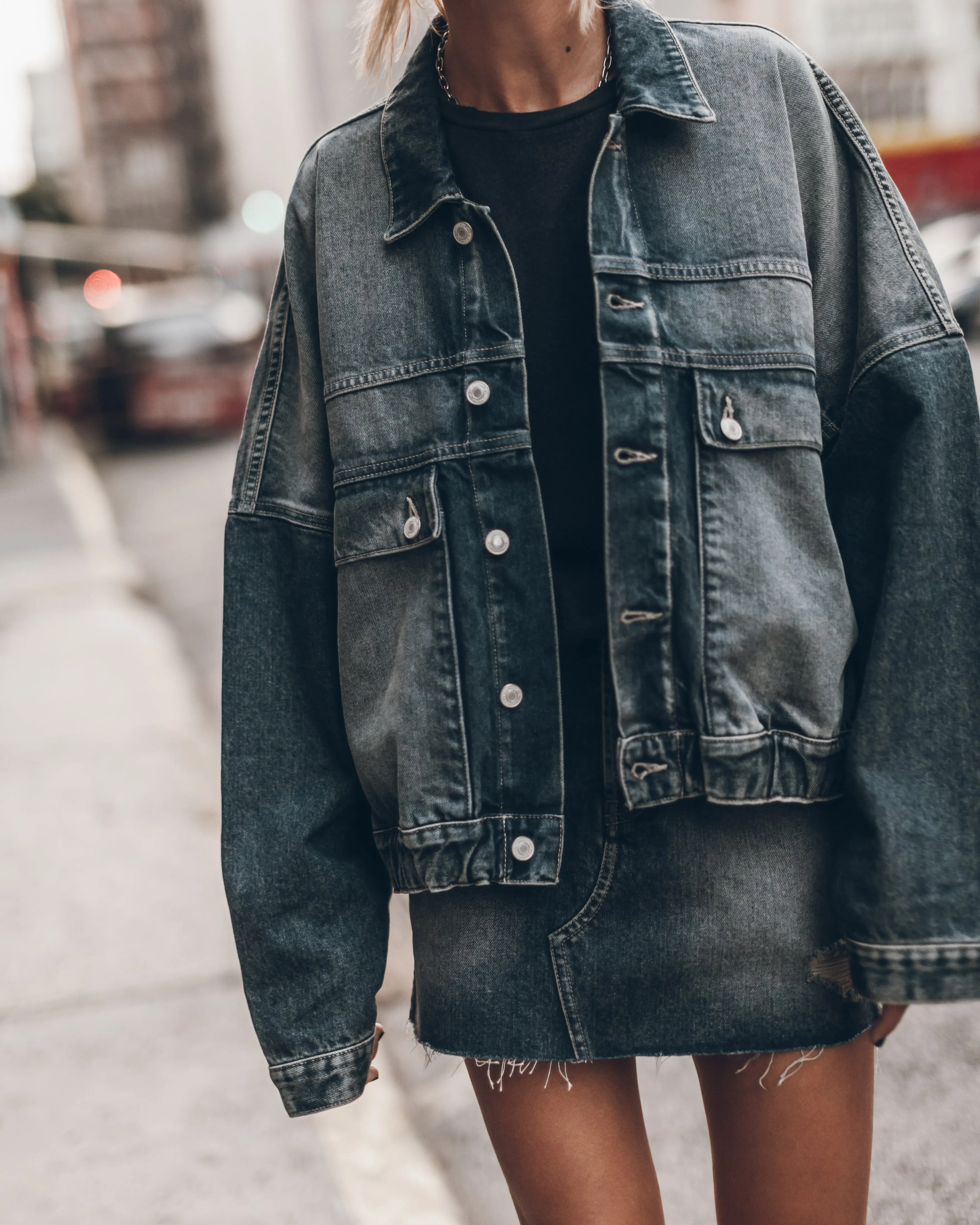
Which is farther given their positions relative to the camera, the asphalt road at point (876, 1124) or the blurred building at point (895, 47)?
the blurred building at point (895, 47)

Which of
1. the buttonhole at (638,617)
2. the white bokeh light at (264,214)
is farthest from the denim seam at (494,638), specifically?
the white bokeh light at (264,214)

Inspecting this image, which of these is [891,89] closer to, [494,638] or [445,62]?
[445,62]

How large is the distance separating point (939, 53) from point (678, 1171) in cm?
5127

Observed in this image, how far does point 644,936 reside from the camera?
1307 mm

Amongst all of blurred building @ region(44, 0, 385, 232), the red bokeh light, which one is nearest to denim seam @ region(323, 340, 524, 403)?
the red bokeh light

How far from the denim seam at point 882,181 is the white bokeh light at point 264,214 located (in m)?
59.6

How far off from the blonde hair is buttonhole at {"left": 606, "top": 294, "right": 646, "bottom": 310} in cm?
36

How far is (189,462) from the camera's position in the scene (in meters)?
13.4

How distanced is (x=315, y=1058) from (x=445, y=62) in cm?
110

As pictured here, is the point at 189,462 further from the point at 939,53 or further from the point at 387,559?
the point at 939,53

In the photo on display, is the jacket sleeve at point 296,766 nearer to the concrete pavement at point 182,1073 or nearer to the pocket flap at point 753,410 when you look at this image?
the pocket flap at point 753,410

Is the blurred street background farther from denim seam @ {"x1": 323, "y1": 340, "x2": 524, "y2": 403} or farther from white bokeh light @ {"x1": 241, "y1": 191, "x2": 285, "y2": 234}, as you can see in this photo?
white bokeh light @ {"x1": 241, "y1": 191, "x2": 285, "y2": 234}

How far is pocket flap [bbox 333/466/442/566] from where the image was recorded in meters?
1.32

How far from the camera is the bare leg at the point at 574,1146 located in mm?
1319
